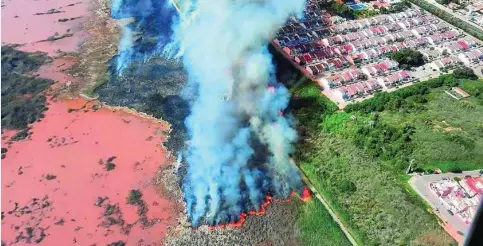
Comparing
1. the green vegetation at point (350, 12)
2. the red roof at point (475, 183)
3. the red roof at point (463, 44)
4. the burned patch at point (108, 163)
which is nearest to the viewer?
the red roof at point (475, 183)

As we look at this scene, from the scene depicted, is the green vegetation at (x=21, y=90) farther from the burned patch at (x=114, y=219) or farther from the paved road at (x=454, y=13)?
the paved road at (x=454, y=13)

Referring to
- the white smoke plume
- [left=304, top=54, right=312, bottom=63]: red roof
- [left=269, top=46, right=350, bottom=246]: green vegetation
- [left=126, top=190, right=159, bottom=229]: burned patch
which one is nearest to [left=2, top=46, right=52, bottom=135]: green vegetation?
[left=126, top=190, right=159, bottom=229]: burned patch

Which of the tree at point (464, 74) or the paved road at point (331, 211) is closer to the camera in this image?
the paved road at point (331, 211)

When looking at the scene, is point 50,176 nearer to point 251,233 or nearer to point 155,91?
point 155,91

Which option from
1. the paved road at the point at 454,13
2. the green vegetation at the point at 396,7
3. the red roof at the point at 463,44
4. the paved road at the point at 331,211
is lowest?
the paved road at the point at 331,211

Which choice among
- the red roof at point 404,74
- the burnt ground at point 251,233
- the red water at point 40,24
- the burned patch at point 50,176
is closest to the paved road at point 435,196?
the burnt ground at point 251,233

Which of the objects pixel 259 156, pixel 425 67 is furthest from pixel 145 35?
pixel 425 67

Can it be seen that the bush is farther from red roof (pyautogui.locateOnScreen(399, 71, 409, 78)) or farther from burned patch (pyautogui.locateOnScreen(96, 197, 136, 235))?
burned patch (pyautogui.locateOnScreen(96, 197, 136, 235))

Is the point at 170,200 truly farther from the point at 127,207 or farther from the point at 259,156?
the point at 259,156
